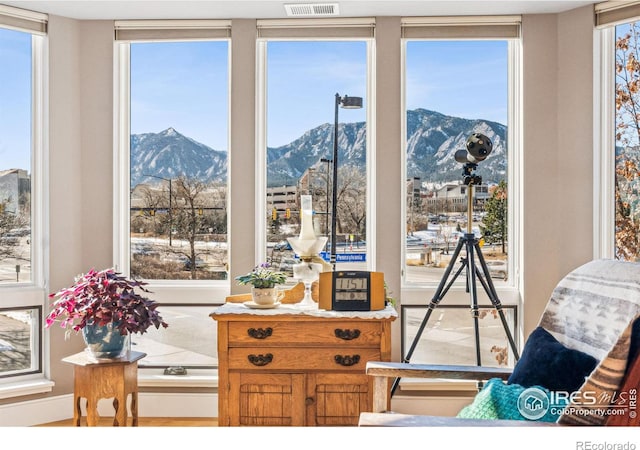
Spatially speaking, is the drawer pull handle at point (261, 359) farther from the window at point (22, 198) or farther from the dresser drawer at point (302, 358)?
the window at point (22, 198)

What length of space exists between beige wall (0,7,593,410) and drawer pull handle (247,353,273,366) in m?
0.88

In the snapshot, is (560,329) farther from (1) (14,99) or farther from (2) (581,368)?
(1) (14,99)

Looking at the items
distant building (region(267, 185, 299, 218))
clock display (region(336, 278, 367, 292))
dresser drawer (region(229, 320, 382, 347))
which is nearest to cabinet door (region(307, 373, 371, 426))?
dresser drawer (region(229, 320, 382, 347))

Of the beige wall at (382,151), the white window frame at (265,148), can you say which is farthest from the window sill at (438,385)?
the white window frame at (265,148)

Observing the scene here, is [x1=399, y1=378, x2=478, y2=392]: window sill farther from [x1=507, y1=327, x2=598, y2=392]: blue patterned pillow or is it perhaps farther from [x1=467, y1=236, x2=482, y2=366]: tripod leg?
[x1=507, y1=327, x2=598, y2=392]: blue patterned pillow

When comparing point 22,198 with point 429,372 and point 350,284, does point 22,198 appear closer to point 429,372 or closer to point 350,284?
point 350,284

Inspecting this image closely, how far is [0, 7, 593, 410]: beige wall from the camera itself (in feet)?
10.9

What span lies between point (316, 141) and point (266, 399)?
5.39ft

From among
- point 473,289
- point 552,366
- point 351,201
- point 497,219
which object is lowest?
point 552,366

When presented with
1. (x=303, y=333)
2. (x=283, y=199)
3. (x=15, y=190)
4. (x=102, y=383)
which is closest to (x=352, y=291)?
(x=303, y=333)

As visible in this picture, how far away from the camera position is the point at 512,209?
349 centimetres
